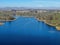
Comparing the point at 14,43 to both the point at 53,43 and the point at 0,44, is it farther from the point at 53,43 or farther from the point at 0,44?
the point at 53,43

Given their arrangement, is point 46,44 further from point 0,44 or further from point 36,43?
point 0,44

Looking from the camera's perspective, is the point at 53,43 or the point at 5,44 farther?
the point at 53,43

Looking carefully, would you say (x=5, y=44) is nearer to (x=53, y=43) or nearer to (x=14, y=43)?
(x=14, y=43)

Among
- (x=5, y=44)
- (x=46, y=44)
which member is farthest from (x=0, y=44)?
(x=46, y=44)

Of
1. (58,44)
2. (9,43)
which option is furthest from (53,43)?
(9,43)

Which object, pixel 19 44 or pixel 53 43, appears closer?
pixel 19 44

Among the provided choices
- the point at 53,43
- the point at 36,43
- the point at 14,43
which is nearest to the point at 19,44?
the point at 14,43

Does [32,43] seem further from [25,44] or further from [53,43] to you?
[53,43]
